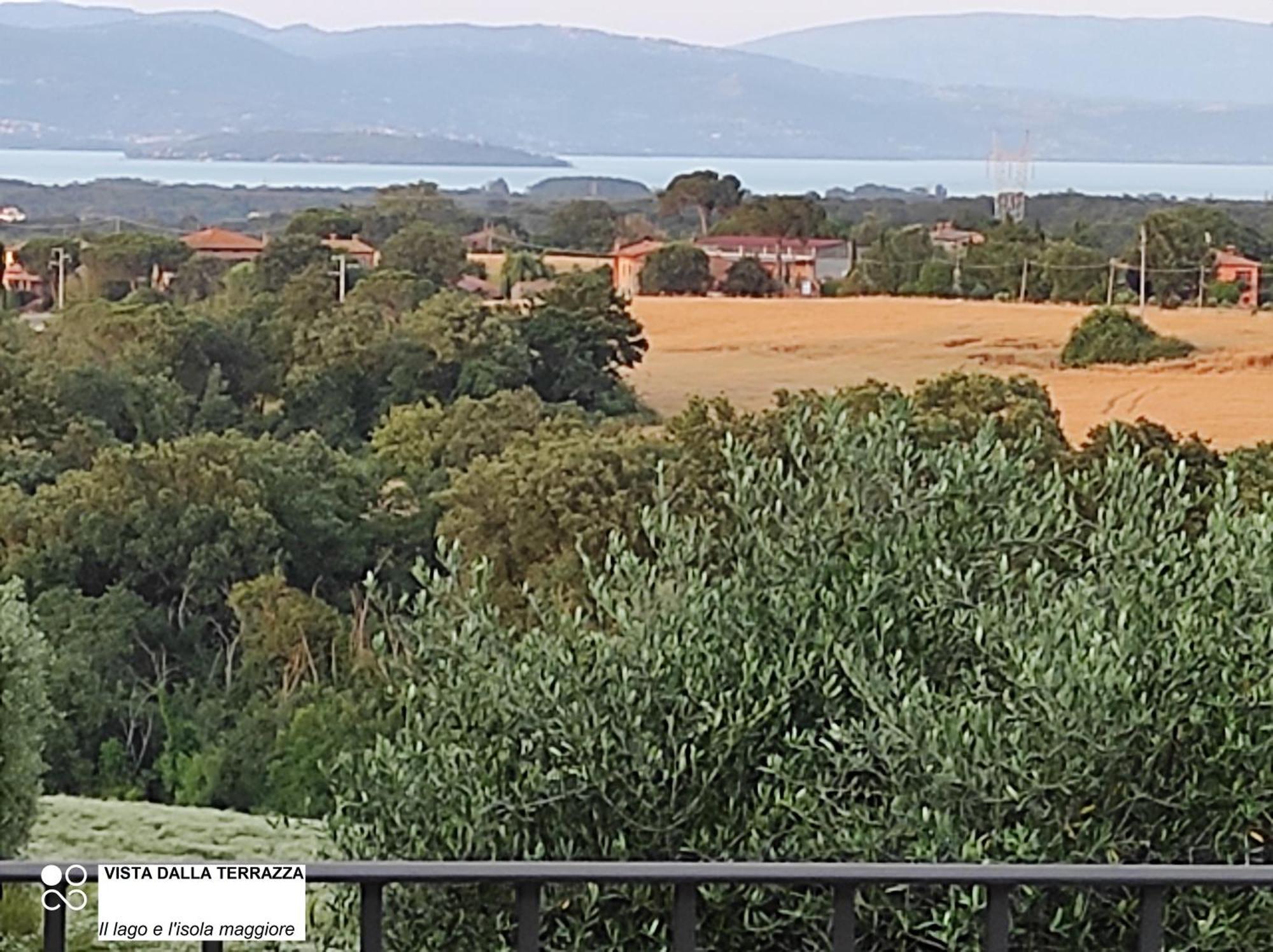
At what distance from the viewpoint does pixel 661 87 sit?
5.09m

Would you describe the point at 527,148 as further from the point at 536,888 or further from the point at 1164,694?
the point at 536,888

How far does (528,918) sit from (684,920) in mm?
104

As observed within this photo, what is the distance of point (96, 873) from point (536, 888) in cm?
27

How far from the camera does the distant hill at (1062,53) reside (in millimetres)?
4809

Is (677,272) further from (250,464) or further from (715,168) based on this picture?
(250,464)

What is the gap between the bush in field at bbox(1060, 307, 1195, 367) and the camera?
437 centimetres

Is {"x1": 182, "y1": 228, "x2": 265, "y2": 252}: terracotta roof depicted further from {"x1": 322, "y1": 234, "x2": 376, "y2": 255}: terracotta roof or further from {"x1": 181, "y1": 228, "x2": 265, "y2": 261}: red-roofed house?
{"x1": 322, "y1": 234, "x2": 376, "y2": 255}: terracotta roof

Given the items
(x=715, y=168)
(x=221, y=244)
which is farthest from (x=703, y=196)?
(x=221, y=244)

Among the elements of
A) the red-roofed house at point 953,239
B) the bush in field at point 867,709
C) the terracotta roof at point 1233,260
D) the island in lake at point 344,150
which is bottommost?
the bush in field at point 867,709

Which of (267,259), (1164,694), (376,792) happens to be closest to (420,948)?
(376,792)

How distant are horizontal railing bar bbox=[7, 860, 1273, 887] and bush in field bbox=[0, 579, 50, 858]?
246 cm

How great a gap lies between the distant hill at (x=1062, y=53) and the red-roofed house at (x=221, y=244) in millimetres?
1486

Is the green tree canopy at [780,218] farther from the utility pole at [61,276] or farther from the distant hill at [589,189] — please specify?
the utility pole at [61,276]

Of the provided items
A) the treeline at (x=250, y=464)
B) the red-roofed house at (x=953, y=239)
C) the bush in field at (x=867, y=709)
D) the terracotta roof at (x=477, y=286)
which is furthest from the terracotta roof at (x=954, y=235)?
the bush in field at (x=867, y=709)
